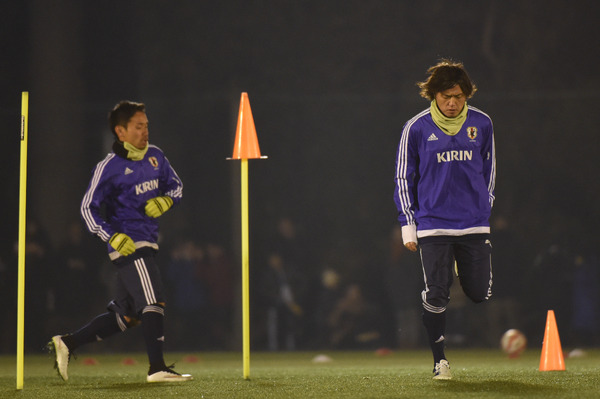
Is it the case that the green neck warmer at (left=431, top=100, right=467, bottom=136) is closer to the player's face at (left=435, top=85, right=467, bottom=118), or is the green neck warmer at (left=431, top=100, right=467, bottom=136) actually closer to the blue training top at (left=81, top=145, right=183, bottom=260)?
the player's face at (left=435, top=85, right=467, bottom=118)

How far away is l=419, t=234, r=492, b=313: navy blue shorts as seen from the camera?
19.7 feet

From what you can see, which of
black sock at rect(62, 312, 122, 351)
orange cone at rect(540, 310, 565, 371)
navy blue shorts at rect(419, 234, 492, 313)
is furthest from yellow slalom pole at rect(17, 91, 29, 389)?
orange cone at rect(540, 310, 565, 371)

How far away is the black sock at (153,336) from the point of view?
21.4ft

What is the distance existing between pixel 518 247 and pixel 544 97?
2046 mm

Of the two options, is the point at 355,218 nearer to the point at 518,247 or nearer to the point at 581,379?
the point at 518,247

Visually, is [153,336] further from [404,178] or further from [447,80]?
[447,80]

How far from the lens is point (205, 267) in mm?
12594

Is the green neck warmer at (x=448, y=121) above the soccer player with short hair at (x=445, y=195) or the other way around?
above

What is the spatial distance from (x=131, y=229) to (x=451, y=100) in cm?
234

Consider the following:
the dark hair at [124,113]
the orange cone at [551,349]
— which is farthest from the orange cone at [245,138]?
the orange cone at [551,349]

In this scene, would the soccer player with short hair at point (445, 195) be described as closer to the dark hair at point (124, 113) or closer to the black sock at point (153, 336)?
the black sock at point (153, 336)

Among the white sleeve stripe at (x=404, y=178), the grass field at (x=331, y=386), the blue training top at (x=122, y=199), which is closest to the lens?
the grass field at (x=331, y=386)

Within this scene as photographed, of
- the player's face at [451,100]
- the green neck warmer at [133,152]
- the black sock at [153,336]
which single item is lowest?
the black sock at [153,336]

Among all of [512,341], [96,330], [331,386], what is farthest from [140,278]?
[512,341]
